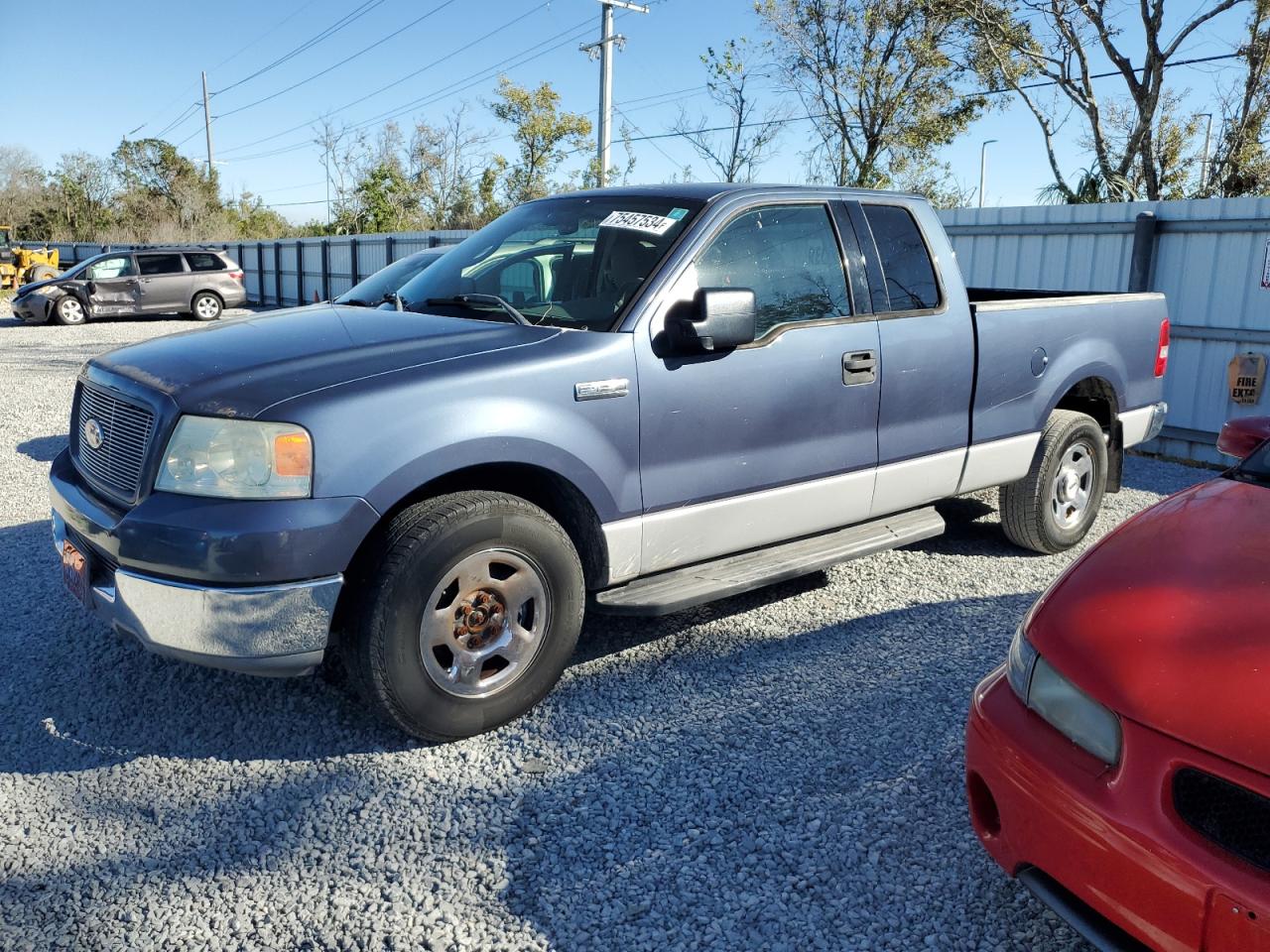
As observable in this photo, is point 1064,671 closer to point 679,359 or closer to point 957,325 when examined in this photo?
point 679,359

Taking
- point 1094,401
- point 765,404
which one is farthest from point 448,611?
point 1094,401

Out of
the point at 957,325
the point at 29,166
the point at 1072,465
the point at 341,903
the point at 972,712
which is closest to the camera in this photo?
the point at 972,712

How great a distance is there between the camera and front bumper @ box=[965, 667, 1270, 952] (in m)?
1.73

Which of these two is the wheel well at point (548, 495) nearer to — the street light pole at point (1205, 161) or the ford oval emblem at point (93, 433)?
the ford oval emblem at point (93, 433)

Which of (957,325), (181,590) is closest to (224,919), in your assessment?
(181,590)

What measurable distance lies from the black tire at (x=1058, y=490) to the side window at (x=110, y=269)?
2136 cm

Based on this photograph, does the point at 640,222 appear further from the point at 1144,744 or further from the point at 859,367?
the point at 1144,744

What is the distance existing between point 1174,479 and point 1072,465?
9.67ft

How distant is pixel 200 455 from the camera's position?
2.99 m

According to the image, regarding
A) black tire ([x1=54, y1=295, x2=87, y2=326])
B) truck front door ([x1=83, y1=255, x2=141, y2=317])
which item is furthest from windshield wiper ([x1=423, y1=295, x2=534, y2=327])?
black tire ([x1=54, y1=295, x2=87, y2=326])

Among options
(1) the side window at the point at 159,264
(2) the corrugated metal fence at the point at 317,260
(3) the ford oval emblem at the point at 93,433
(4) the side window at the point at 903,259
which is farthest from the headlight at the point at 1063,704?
(1) the side window at the point at 159,264

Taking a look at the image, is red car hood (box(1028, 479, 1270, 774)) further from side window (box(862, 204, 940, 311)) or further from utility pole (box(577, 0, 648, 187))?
utility pole (box(577, 0, 648, 187))

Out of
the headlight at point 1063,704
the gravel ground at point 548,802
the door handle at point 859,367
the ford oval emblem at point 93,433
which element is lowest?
the gravel ground at point 548,802

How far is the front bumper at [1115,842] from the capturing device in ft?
5.69
